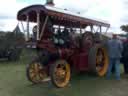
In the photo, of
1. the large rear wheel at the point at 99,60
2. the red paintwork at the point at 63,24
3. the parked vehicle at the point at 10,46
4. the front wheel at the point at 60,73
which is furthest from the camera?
the parked vehicle at the point at 10,46

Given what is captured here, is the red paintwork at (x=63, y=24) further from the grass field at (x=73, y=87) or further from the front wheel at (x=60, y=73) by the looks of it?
the grass field at (x=73, y=87)

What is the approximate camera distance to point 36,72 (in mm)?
8734

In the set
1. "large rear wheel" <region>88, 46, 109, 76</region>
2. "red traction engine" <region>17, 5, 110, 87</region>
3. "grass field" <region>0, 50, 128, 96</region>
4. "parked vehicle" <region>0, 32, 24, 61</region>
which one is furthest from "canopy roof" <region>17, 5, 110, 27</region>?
"parked vehicle" <region>0, 32, 24, 61</region>

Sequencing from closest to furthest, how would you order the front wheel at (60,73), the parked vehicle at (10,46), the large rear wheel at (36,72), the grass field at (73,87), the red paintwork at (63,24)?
the grass field at (73,87) → the front wheel at (60,73) → the red paintwork at (63,24) → the large rear wheel at (36,72) → the parked vehicle at (10,46)

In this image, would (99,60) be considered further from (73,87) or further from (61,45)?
(73,87)

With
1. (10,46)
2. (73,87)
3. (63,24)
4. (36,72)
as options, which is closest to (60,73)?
(73,87)

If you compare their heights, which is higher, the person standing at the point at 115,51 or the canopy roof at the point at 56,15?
the canopy roof at the point at 56,15

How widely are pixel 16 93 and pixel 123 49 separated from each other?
14.1 feet

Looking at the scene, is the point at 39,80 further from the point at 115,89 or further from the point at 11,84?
the point at 115,89

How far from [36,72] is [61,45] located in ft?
3.57

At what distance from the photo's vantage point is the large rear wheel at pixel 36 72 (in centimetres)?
866

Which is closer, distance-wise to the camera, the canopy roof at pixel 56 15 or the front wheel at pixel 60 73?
the front wheel at pixel 60 73

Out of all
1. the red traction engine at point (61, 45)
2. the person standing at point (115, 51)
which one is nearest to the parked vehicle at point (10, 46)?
the red traction engine at point (61, 45)

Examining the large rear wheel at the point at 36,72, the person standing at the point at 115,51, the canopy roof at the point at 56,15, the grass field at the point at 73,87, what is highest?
the canopy roof at the point at 56,15
